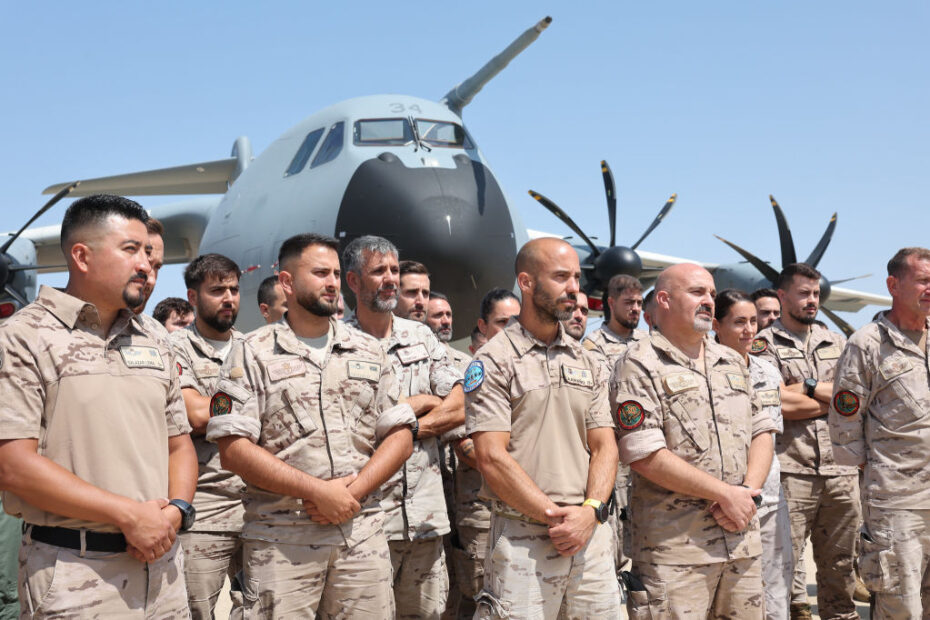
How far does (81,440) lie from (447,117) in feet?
24.2

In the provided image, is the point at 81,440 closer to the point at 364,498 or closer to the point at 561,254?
the point at 364,498

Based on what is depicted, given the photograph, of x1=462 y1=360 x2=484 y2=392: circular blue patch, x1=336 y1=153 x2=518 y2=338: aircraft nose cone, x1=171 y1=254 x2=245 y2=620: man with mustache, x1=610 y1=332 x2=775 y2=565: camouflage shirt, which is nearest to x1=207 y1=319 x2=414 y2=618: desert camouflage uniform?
x1=462 y1=360 x2=484 y2=392: circular blue patch

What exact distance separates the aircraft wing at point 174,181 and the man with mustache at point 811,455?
12.9 metres

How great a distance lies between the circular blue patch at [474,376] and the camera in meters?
4.00

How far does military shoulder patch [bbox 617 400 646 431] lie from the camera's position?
4262 mm

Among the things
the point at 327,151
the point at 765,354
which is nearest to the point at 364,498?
the point at 765,354

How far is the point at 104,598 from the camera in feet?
9.87

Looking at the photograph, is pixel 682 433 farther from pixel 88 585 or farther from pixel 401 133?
pixel 401 133

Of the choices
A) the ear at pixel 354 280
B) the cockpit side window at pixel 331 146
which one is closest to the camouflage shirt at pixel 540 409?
the ear at pixel 354 280

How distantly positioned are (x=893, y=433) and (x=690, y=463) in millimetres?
1501

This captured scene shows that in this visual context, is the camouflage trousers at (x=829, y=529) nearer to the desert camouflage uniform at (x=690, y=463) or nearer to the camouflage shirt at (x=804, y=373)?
the camouflage shirt at (x=804, y=373)

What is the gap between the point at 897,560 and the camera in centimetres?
480

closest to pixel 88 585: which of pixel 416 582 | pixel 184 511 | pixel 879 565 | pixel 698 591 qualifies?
pixel 184 511

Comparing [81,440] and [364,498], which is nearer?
[81,440]
